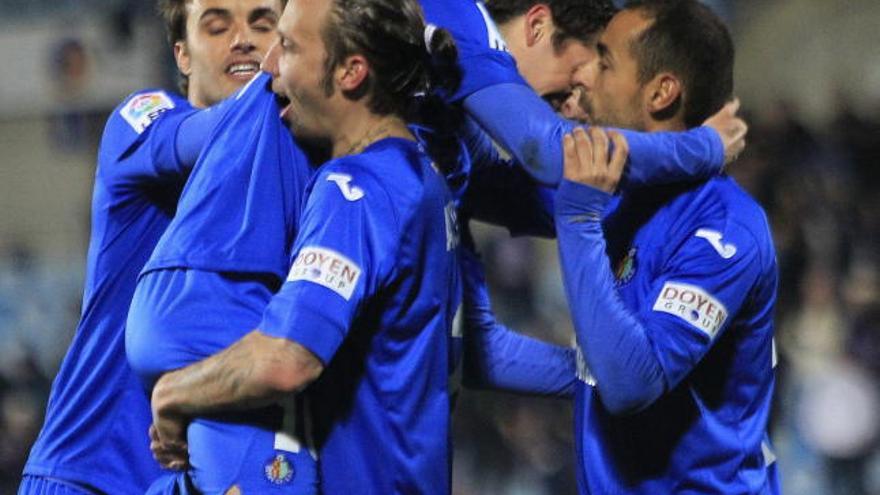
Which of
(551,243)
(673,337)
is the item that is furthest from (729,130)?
(551,243)

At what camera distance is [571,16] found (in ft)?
12.9

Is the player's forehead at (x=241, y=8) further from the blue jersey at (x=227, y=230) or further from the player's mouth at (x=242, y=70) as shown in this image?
the blue jersey at (x=227, y=230)

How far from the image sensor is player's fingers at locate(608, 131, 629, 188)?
3174 mm

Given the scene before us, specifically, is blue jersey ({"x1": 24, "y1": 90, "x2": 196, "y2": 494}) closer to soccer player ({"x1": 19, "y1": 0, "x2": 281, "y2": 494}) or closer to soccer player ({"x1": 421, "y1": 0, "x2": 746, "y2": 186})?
soccer player ({"x1": 19, "y1": 0, "x2": 281, "y2": 494})

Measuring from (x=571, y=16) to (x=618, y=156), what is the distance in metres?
0.84

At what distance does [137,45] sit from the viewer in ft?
32.3

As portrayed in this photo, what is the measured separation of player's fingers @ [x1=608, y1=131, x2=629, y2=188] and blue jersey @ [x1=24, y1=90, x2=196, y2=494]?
975 millimetres

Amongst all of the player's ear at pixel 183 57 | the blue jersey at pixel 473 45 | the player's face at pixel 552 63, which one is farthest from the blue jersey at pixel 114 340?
the player's face at pixel 552 63

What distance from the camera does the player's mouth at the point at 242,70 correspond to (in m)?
3.90

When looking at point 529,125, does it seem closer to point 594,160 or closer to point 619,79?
point 594,160

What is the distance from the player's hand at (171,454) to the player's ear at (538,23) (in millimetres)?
1415

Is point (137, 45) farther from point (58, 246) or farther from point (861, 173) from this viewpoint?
point (861, 173)

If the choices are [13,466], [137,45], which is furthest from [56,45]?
[13,466]

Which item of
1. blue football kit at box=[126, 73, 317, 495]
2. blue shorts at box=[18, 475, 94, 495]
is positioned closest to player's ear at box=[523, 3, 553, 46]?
blue football kit at box=[126, 73, 317, 495]
